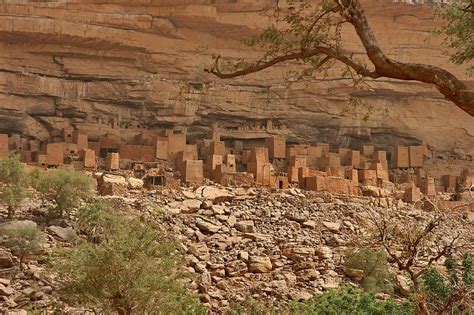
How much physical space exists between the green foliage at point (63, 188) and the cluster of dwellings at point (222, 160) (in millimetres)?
3259

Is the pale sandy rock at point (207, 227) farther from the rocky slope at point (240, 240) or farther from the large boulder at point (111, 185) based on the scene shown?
the large boulder at point (111, 185)

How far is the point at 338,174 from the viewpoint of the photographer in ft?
81.7

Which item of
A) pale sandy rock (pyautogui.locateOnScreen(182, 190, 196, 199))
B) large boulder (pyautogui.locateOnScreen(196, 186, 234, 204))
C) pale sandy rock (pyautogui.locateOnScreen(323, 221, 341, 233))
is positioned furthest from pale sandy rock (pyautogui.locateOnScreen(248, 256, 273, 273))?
pale sandy rock (pyautogui.locateOnScreen(182, 190, 196, 199))

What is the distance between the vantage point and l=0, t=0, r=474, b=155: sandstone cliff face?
80.9 feet

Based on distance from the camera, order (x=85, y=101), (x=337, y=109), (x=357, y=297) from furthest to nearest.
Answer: (x=337, y=109) → (x=85, y=101) → (x=357, y=297)

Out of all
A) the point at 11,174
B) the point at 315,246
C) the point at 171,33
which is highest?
the point at 171,33

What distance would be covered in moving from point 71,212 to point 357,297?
8233 mm

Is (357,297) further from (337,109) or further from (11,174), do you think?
(337,109)

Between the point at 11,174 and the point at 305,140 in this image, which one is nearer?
the point at 11,174

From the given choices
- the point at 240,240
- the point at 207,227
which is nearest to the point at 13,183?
the point at 207,227

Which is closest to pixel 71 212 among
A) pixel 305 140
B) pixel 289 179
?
pixel 289 179

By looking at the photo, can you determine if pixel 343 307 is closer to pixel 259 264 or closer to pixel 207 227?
pixel 259 264

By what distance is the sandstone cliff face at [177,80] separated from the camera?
24672 millimetres

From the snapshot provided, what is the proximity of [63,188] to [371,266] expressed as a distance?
24.4 ft
